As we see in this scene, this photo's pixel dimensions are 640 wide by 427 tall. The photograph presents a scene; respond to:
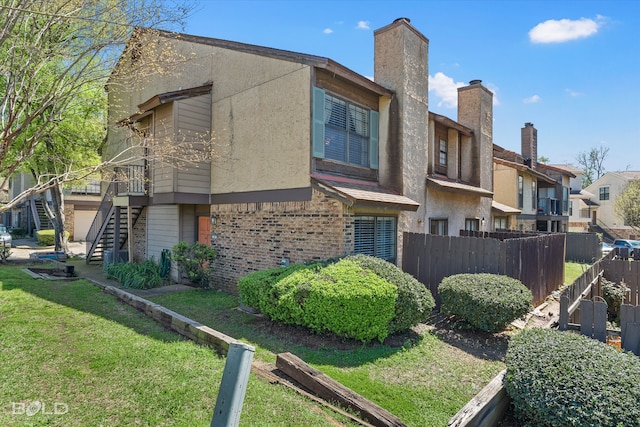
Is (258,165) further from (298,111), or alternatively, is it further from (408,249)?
(408,249)

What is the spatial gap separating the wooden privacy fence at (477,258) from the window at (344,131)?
2.79 meters

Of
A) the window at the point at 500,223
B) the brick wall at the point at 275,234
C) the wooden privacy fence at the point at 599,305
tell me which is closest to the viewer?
the wooden privacy fence at the point at 599,305

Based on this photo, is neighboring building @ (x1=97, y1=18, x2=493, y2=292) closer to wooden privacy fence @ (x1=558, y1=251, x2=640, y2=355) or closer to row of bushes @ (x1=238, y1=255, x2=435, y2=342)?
row of bushes @ (x1=238, y1=255, x2=435, y2=342)

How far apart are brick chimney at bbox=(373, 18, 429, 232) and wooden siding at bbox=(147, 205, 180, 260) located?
7.41 metres

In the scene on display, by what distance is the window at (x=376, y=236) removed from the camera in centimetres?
983

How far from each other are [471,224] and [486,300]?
925 centimetres

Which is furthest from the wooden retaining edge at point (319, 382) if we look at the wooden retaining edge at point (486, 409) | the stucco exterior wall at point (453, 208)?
the stucco exterior wall at point (453, 208)

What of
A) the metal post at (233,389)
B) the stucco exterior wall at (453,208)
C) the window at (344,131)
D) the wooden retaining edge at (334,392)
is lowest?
the wooden retaining edge at (334,392)

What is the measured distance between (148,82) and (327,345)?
13.6 m

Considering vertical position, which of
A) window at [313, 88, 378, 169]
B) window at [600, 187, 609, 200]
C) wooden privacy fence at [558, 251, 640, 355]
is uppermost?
window at [600, 187, 609, 200]

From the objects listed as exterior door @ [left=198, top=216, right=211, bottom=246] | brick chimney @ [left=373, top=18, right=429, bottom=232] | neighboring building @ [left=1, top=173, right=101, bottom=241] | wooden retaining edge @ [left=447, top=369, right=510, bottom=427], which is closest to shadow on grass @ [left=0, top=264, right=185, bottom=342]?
exterior door @ [left=198, top=216, right=211, bottom=246]

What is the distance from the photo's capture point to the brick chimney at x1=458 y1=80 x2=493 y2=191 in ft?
53.5

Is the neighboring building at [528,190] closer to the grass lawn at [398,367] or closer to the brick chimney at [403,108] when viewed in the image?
the brick chimney at [403,108]

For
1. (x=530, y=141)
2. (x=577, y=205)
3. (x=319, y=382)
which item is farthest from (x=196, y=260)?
(x=577, y=205)
